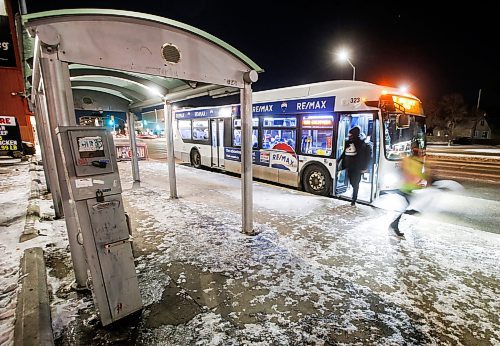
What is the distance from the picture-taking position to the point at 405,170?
7441mm

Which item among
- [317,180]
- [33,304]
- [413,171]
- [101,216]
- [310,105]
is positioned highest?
[310,105]

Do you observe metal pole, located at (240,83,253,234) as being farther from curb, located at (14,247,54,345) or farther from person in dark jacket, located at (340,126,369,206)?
person in dark jacket, located at (340,126,369,206)

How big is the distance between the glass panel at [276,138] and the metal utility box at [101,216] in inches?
268

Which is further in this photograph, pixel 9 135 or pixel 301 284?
pixel 9 135

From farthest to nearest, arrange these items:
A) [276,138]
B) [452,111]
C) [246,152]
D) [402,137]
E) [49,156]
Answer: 1. [452,111]
2. [276,138]
3. [402,137]
4. [246,152]
5. [49,156]

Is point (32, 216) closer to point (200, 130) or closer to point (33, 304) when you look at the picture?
point (33, 304)

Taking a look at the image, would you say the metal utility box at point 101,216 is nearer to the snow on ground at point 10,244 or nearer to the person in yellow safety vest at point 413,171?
the snow on ground at point 10,244

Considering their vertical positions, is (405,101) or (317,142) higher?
(405,101)

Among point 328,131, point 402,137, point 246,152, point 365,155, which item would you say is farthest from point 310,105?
point 246,152

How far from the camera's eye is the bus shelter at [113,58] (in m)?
2.61

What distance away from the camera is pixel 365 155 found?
675 centimetres

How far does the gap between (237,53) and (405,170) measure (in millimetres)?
6089

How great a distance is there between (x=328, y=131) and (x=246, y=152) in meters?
3.93

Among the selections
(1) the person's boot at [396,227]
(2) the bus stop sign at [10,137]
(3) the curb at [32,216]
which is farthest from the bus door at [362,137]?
(2) the bus stop sign at [10,137]
